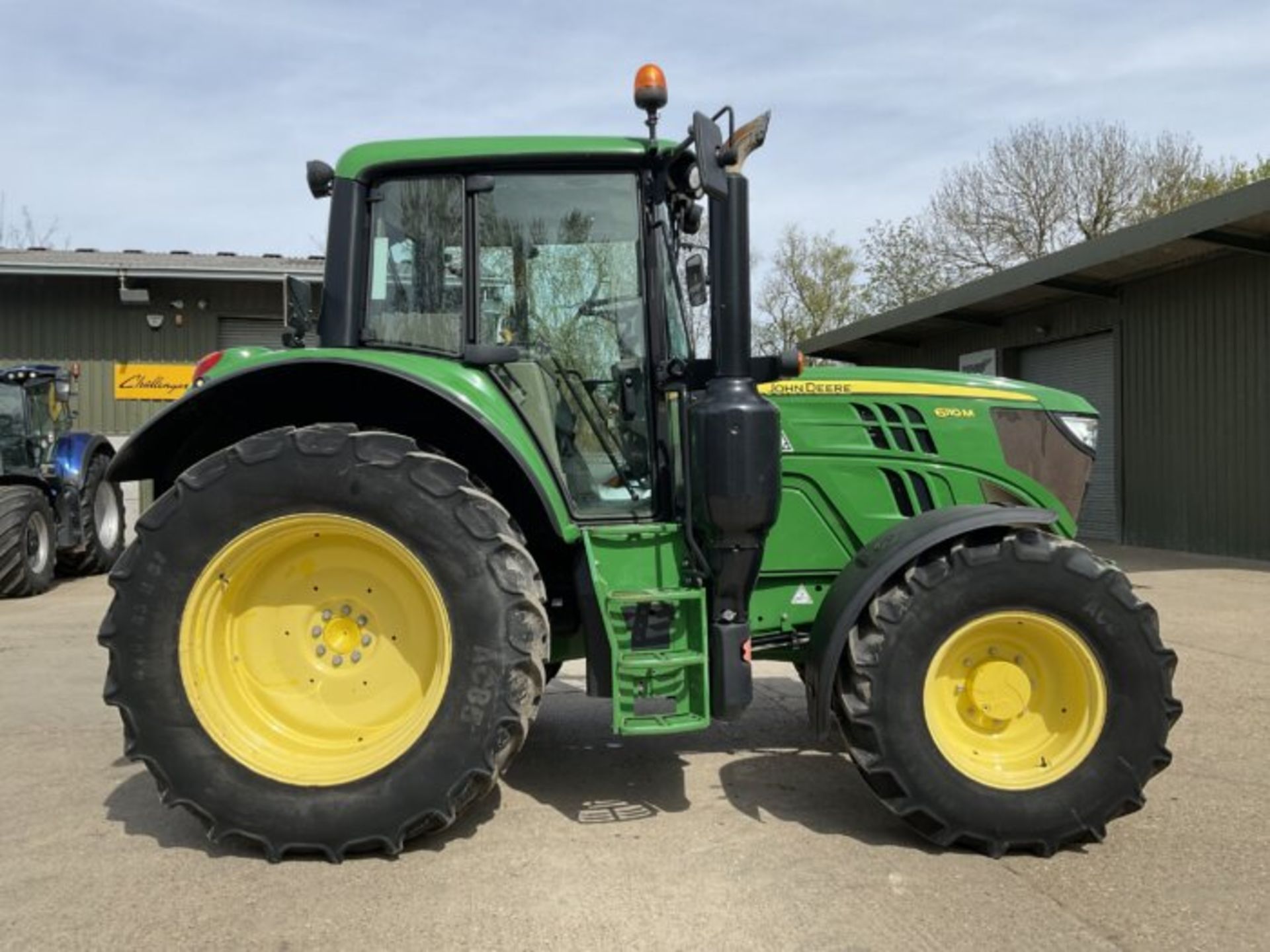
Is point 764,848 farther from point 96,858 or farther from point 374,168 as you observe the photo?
point 374,168

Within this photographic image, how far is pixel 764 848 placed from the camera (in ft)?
10.5

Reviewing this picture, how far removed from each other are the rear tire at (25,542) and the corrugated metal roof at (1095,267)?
12.1 m

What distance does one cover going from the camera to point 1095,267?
1235 cm

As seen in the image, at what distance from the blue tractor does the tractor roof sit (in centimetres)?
757

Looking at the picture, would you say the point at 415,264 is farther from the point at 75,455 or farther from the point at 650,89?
the point at 75,455

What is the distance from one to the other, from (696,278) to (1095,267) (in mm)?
10504

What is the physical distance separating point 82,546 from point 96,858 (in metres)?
9.04

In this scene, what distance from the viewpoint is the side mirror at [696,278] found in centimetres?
362

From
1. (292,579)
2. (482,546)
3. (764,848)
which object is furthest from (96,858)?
(764,848)

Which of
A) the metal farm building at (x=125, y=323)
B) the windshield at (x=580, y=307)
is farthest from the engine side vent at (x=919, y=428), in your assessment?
the metal farm building at (x=125, y=323)

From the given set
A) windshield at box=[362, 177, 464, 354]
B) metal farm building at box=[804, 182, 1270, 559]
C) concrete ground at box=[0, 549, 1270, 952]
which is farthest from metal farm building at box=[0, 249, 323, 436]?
windshield at box=[362, 177, 464, 354]

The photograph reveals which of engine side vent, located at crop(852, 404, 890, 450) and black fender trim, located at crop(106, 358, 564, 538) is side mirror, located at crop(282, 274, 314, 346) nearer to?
black fender trim, located at crop(106, 358, 564, 538)

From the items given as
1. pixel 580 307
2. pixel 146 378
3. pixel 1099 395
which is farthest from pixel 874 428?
pixel 146 378

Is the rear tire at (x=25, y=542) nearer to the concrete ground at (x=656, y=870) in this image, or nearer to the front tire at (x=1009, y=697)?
the concrete ground at (x=656, y=870)
